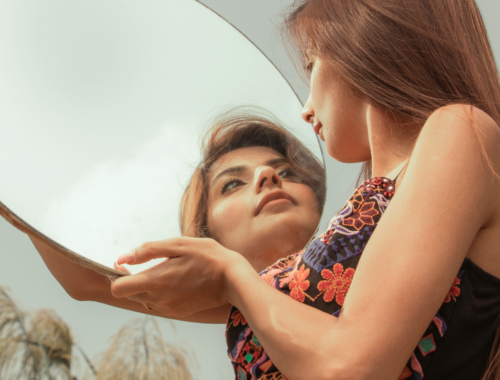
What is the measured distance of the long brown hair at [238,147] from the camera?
2.25 ft

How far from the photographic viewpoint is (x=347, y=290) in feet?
1.71

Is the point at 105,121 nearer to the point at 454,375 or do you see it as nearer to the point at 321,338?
the point at 321,338

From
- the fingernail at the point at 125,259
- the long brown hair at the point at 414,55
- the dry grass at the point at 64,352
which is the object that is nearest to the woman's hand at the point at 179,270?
the fingernail at the point at 125,259

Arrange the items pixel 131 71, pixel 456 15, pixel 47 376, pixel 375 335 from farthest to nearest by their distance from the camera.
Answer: pixel 47 376 < pixel 131 71 < pixel 456 15 < pixel 375 335

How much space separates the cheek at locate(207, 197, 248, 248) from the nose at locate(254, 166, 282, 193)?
4cm

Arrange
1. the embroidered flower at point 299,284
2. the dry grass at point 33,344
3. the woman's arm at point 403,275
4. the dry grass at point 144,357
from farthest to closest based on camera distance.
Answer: the dry grass at point 144,357 → the dry grass at point 33,344 → the embroidered flower at point 299,284 → the woman's arm at point 403,275

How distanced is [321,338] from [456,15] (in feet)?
1.61

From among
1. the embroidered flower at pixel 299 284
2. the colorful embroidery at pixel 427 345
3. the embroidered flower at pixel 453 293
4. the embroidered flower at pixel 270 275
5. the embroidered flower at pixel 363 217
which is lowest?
the colorful embroidery at pixel 427 345

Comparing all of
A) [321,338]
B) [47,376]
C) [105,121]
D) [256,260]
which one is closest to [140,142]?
[105,121]

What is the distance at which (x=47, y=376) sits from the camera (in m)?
1.38

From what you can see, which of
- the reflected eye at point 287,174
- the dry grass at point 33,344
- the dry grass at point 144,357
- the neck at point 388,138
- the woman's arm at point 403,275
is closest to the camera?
the woman's arm at point 403,275

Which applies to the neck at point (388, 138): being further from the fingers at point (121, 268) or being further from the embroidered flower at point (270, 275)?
the fingers at point (121, 268)

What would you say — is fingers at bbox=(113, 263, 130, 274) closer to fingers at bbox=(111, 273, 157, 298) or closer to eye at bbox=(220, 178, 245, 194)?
fingers at bbox=(111, 273, 157, 298)

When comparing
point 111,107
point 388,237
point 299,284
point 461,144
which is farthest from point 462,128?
point 111,107
